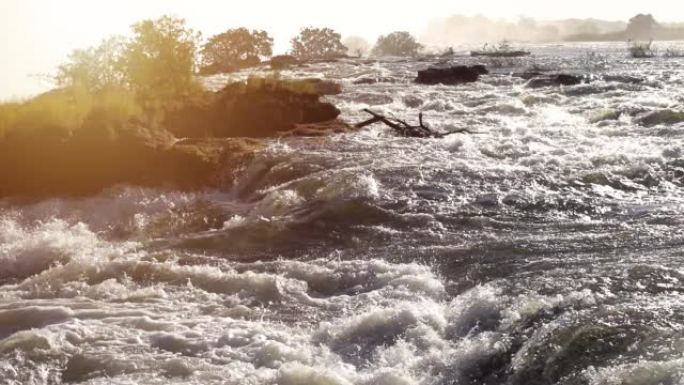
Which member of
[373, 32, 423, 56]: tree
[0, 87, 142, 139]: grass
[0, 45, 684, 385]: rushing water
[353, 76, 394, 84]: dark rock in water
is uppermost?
[373, 32, 423, 56]: tree

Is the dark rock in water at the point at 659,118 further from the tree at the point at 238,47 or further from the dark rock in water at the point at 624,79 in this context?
the tree at the point at 238,47

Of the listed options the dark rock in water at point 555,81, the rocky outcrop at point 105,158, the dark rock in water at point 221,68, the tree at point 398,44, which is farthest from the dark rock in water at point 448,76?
the tree at point 398,44

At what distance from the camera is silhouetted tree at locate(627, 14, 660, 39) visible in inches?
6142

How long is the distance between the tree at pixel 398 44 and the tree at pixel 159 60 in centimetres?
6639

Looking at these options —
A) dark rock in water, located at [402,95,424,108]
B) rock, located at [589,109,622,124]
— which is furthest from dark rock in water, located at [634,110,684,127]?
dark rock in water, located at [402,95,424,108]

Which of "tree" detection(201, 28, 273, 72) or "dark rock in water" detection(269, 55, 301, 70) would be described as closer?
"dark rock in water" detection(269, 55, 301, 70)

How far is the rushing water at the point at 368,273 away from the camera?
6.06 m

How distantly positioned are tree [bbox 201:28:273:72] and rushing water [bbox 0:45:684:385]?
53922 millimetres

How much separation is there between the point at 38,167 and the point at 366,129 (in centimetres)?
892

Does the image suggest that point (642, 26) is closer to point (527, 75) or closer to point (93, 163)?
point (527, 75)

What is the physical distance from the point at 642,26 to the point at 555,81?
474 ft

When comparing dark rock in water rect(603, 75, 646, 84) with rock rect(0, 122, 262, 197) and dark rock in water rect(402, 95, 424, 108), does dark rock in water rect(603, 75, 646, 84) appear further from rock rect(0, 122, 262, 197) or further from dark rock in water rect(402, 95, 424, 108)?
rock rect(0, 122, 262, 197)

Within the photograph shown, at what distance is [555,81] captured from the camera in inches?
1216

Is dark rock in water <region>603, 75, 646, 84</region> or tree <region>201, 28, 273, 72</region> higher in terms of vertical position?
tree <region>201, 28, 273, 72</region>
